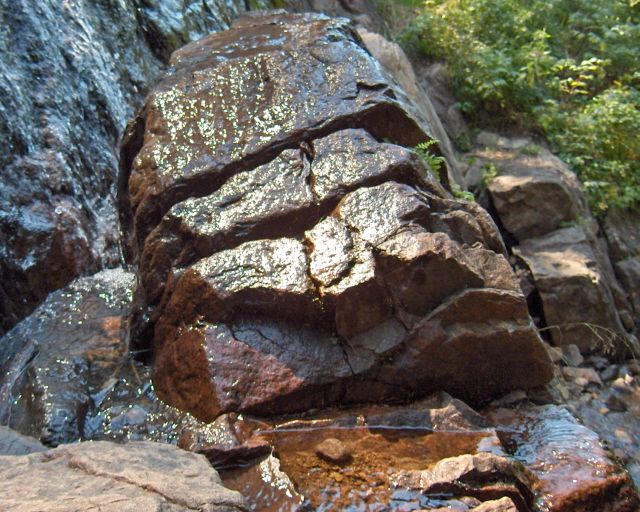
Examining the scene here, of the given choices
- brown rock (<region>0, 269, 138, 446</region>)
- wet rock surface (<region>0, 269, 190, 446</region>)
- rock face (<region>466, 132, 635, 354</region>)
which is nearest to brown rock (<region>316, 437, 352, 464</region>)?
wet rock surface (<region>0, 269, 190, 446</region>)

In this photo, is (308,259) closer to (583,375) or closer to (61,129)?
(61,129)

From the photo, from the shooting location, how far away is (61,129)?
471 cm

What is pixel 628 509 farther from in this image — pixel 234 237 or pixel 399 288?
pixel 234 237

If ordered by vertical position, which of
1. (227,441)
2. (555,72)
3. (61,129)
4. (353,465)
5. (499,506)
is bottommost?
(499,506)

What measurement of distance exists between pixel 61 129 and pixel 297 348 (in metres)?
2.74

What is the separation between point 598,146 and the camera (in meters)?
8.21

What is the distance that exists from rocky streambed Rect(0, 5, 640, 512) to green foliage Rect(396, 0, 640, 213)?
16.0 feet

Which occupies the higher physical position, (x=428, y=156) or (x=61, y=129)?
(x=61, y=129)

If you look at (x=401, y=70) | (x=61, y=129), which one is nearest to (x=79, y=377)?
(x=61, y=129)

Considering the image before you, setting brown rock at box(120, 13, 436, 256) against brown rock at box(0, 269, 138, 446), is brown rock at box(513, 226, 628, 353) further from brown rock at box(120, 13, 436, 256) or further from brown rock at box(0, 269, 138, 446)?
brown rock at box(0, 269, 138, 446)

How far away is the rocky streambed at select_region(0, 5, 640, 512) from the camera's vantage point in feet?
7.88

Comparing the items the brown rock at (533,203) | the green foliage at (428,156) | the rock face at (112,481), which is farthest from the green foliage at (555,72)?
the rock face at (112,481)

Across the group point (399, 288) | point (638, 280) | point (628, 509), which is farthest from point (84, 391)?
point (638, 280)

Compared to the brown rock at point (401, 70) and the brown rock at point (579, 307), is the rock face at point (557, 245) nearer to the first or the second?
the brown rock at point (579, 307)
